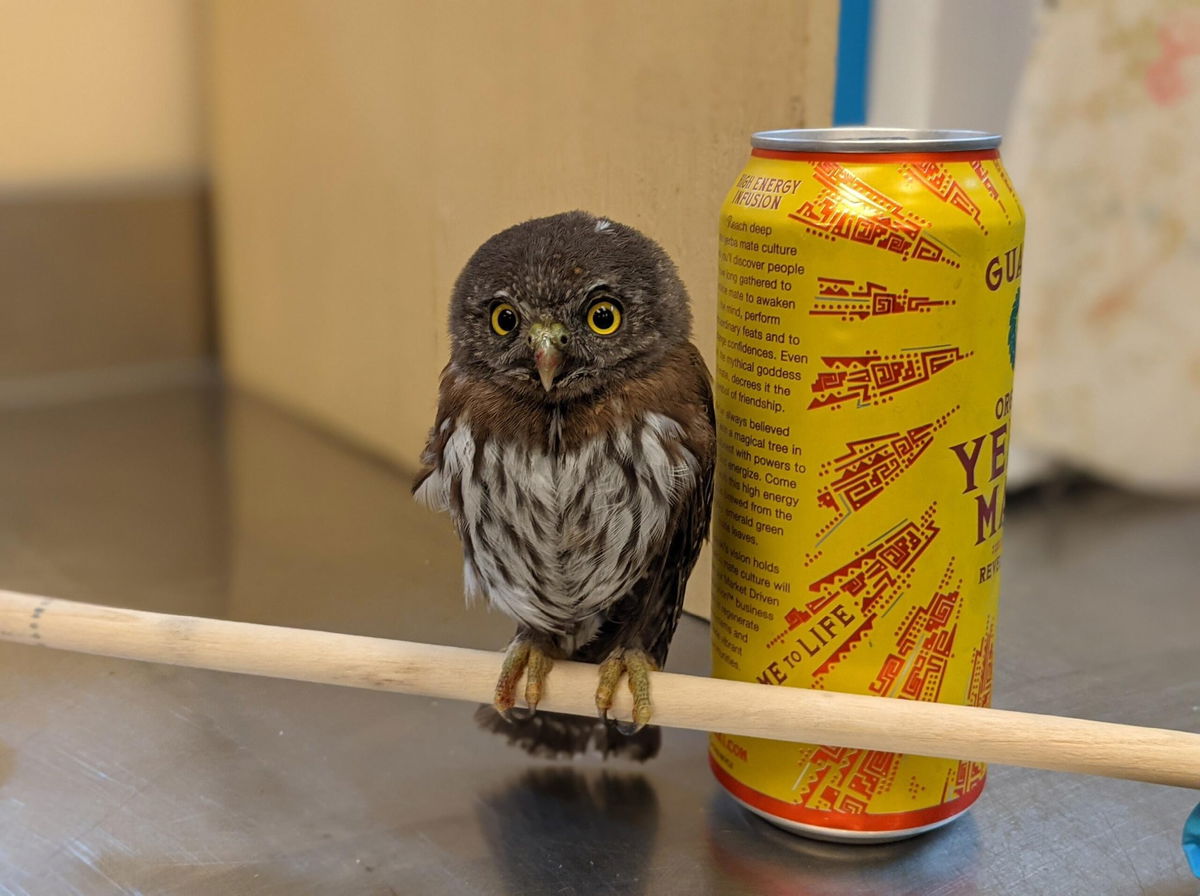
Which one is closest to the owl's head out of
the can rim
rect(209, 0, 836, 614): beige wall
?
the can rim

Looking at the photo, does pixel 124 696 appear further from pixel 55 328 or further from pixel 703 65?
pixel 55 328

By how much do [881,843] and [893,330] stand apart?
0.36 m

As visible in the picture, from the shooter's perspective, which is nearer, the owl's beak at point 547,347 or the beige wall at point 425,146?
the owl's beak at point 547,347

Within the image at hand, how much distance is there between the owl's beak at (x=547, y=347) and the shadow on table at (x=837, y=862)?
13.9 inches

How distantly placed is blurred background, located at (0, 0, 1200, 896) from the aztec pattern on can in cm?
8

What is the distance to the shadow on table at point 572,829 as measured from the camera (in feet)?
2.76

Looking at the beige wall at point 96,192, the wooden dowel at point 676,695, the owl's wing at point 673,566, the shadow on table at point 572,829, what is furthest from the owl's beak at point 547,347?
the beige wall at point 96,192

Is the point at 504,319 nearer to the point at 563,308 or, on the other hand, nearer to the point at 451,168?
the point at 563,308

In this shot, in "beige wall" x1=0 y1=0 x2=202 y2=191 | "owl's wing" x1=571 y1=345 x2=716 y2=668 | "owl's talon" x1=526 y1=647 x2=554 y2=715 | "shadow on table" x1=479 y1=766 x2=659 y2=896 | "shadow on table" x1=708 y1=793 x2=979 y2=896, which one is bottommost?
"shadow on table" x1=479 y1=766 x2=659 y2=896

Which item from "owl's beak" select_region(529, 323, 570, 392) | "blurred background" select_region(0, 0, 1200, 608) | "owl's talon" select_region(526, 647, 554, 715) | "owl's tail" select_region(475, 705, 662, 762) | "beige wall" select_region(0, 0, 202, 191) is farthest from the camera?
"beige wall" select_region(0, 0, 202, 191)

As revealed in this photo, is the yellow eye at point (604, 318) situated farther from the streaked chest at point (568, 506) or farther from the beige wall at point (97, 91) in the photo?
the beige wall at point (97, 91)

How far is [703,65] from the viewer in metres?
1.04

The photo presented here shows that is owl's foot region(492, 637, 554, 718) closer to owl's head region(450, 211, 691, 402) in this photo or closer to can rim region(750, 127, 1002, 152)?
owl's head region(450, 211, 691, 402)

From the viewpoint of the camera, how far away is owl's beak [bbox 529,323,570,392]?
76cm
